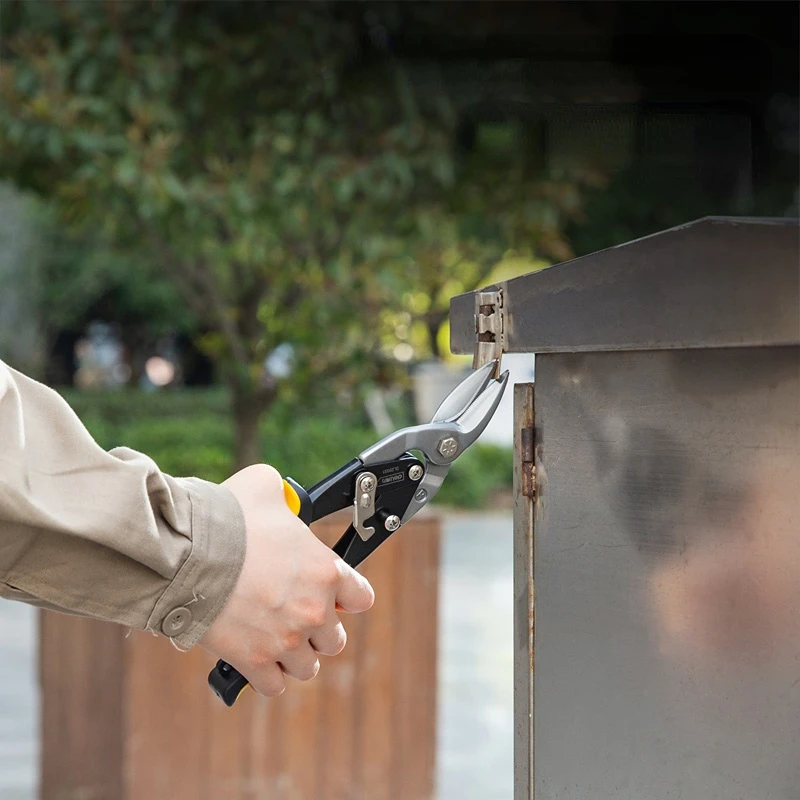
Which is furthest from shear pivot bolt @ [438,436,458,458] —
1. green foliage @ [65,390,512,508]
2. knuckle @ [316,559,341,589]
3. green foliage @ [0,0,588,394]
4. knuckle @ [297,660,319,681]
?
green foliage @ [65,390,512,508]

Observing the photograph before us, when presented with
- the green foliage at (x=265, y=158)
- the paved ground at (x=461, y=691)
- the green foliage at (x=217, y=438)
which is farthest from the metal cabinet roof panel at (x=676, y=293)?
the green foliage at (x=217, y=438)

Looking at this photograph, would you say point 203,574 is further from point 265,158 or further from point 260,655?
point 265,158

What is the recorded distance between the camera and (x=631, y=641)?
4.08 ft

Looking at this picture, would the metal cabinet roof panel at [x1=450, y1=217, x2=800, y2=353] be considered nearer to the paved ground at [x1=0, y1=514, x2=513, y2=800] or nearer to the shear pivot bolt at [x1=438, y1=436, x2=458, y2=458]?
the shear pivot bolt at [x1=438, y1=436, x2=458, y2=458]

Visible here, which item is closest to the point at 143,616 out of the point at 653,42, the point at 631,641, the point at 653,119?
the point at 631,641

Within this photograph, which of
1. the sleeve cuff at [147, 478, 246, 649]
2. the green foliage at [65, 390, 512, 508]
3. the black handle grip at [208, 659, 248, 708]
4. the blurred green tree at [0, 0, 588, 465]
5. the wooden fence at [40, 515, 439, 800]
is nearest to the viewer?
the sleeve cuff at [147, 478, 246, 649]

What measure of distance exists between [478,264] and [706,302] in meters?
3.90

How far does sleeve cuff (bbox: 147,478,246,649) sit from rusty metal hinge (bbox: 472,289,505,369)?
37 centimetres

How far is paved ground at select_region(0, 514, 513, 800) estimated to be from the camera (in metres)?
4.75

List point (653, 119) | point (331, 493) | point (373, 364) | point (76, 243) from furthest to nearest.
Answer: point (76, 243) < point (373, 364) < point (653, 119) < point (331, 493)

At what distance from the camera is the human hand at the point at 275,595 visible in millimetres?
1288

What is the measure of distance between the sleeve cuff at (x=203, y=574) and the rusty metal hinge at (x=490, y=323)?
371 millimetres

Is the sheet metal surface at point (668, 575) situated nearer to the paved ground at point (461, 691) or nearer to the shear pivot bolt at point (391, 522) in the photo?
the shear pivot bolt at point (391, 522)

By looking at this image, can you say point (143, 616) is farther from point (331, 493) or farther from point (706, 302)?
point (706, 302)
